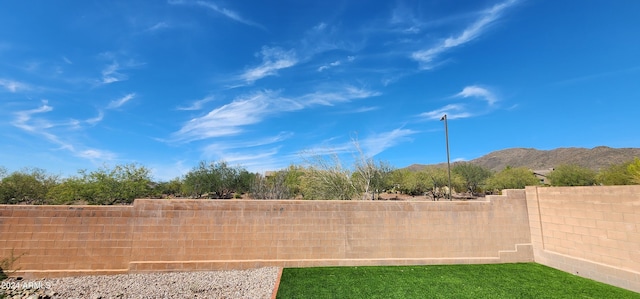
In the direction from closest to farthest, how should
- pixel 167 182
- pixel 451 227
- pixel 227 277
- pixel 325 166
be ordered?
pixel 227 277, pixel 451 227, pixel 325 166, pixel 167 182

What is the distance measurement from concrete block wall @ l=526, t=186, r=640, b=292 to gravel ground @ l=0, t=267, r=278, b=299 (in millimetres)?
8507

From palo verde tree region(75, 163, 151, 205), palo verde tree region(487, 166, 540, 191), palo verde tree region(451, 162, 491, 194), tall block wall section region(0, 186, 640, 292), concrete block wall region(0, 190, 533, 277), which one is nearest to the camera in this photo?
tall block wall section region(0, 186, 640, 292)

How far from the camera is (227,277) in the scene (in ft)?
25.1

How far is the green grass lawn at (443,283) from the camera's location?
6.50m

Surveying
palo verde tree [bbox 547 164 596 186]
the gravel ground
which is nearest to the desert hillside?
palo verde tree [bbox 547 164 596 186]

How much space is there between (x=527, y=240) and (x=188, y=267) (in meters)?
11.0

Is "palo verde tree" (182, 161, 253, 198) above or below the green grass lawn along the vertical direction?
above

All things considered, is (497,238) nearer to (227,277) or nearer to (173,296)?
(227,277)

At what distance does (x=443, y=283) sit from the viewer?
285 inches

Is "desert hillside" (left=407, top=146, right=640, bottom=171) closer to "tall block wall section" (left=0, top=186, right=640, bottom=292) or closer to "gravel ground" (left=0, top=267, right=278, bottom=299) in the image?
"tall block wall section" (left=0, top=186, right=640, bottom=292)

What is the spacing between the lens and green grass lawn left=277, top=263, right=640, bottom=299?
650cm

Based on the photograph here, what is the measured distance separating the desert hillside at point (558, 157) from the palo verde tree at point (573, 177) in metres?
18.2

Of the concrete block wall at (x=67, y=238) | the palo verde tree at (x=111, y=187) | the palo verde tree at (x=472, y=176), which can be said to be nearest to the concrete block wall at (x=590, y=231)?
the concrete block wall at (x=67, y=238)

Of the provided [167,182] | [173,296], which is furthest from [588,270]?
[167,182]
